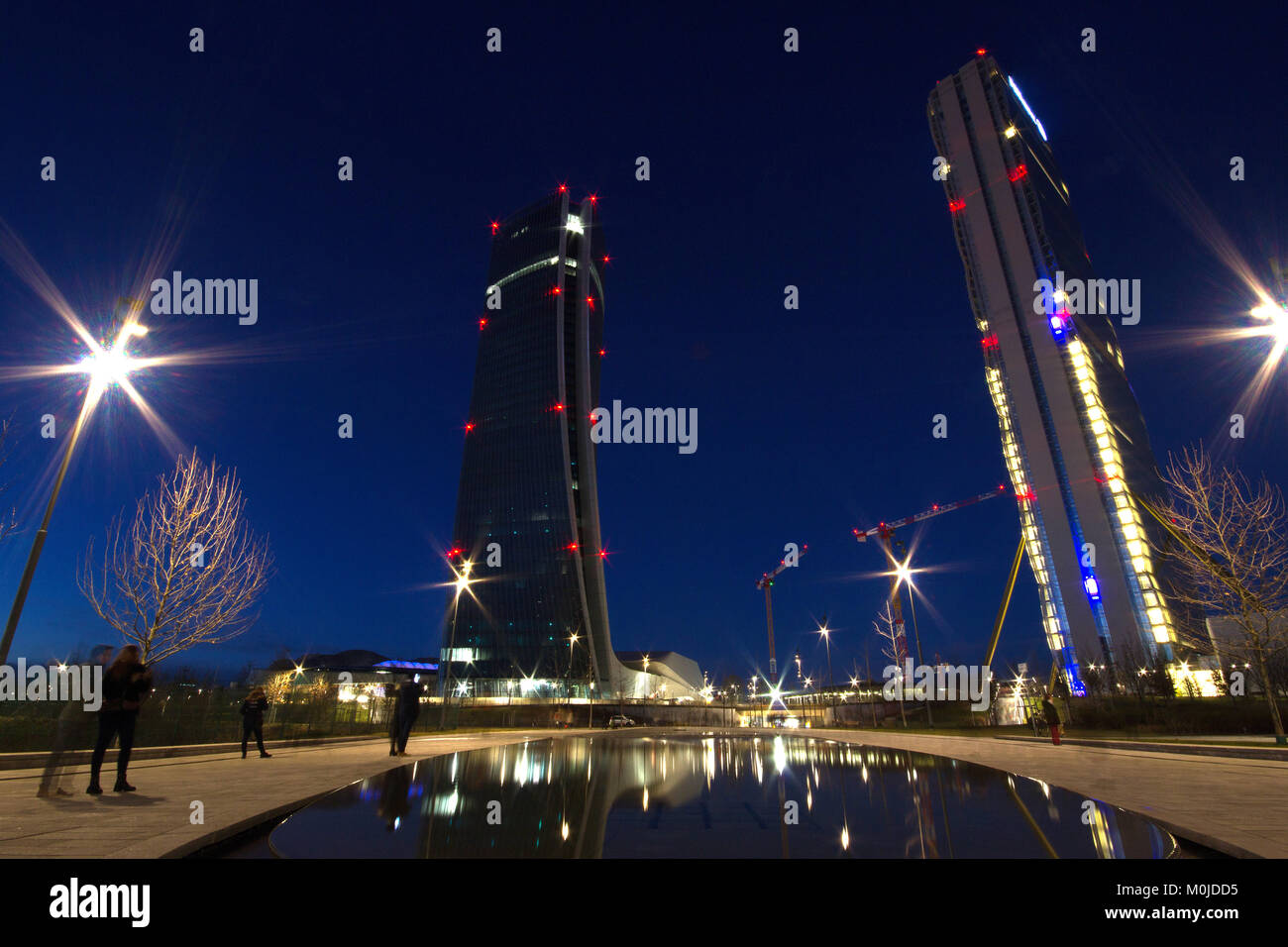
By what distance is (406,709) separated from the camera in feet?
53.5

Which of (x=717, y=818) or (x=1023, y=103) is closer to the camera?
(x=717, y=818)

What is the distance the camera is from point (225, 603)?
17422 mm

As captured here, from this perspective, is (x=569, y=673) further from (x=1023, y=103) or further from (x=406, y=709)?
(x=1023, y=103)

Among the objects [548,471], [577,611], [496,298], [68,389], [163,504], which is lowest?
[577,611]

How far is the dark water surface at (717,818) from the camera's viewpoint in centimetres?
505

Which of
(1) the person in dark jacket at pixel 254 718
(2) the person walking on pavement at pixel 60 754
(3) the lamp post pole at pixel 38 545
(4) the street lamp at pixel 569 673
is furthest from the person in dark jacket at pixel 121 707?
(4) the street lamp at pixel 569 673

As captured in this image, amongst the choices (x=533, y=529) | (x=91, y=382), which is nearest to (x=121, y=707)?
(x=91, y=382)

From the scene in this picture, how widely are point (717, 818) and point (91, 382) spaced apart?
13.0 meters
